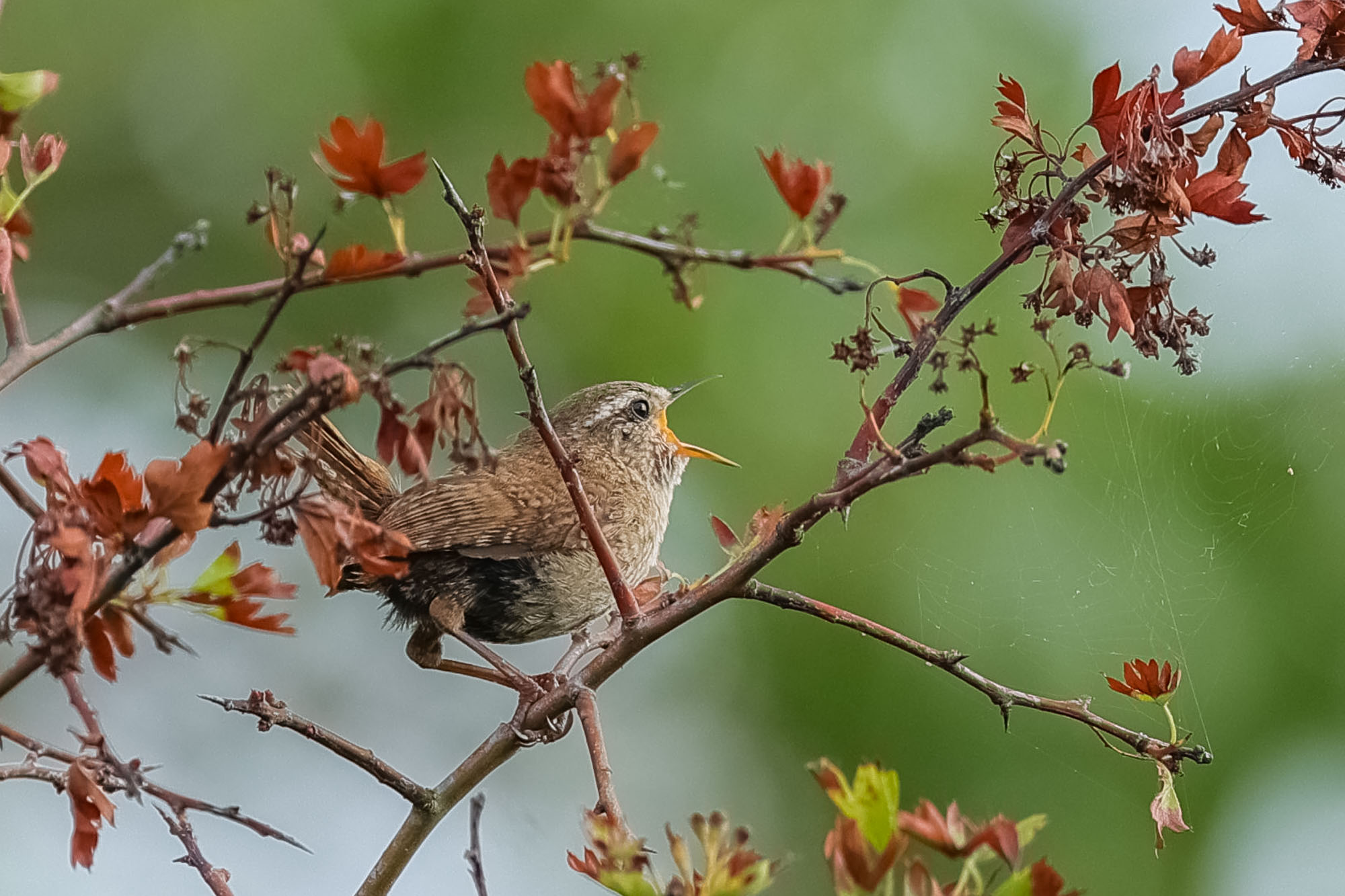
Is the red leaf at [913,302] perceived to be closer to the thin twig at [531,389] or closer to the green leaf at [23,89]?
the thin twig at [531,389]

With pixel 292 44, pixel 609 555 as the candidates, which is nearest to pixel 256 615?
pixel 609 555

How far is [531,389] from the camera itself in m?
1.20

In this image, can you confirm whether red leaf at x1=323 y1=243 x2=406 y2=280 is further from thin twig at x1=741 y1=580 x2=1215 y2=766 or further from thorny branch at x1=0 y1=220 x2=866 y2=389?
thin twig at x1=741 y1=580 x2=1215 y2=766

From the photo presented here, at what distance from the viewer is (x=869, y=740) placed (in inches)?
176

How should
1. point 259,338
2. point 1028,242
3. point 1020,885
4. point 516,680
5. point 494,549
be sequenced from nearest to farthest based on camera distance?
point 1020,885 → point 259,338 → point 1028,242 → point 516,680 → point 494,549

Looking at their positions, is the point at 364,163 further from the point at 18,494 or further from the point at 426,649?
the point at 426,649

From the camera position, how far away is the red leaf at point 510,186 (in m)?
0.99

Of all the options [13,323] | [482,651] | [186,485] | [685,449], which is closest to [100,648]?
[186,485]

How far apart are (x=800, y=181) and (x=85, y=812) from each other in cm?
76

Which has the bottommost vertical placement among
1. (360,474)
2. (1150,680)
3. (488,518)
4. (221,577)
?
(1150,680)

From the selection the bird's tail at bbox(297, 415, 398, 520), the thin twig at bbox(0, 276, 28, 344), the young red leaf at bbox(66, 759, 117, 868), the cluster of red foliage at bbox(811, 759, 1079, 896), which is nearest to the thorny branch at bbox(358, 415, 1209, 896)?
the cluster of red foliage at bbox(811, 759, 1079, 896)

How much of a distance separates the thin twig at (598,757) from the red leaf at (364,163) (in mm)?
503

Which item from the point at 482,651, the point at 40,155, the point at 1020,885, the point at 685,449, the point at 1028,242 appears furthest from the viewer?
the point at 685,449

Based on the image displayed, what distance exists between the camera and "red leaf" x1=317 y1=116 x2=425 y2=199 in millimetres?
987
